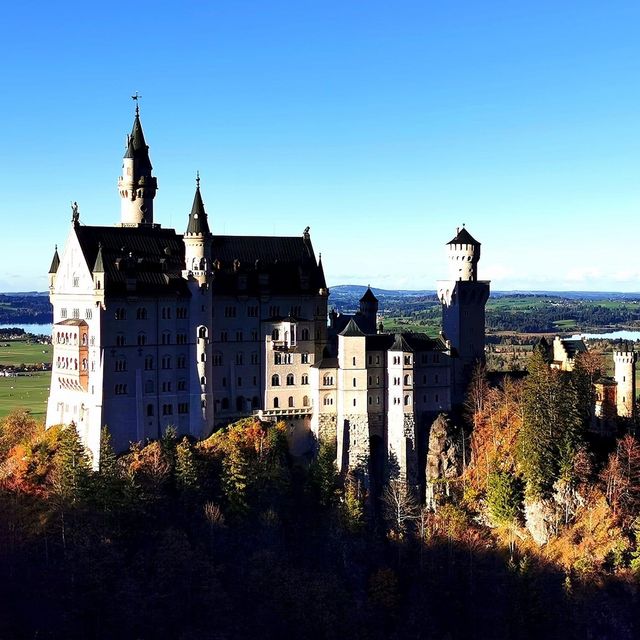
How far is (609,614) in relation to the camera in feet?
279

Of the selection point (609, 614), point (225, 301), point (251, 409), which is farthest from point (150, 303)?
point (609, 614)

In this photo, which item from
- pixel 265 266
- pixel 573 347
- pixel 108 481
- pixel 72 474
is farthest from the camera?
pixel 573 347

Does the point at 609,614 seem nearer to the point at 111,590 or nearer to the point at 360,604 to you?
the point at 360,604

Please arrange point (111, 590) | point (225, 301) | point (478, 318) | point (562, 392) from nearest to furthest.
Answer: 1. point (111, 590)
2. point (562, 392)
3. point (225, 301)
4. point (478, 318)

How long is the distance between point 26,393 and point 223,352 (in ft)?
249

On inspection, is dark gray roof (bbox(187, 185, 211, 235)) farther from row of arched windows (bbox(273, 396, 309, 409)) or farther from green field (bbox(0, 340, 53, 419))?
green field (bbox(0, 340, 53, 419))

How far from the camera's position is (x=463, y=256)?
10569 cm

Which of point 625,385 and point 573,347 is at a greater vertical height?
point 573,347

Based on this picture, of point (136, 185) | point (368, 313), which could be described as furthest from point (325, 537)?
point (136, 185)

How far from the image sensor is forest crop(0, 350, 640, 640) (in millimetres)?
84875

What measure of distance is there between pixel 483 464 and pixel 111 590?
3513 centimetres

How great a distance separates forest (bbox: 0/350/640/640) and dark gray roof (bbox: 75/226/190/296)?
13.3m

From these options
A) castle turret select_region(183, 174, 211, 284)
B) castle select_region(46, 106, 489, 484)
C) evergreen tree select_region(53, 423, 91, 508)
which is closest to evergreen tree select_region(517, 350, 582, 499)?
castle select_region(46, 106, 489, 484)

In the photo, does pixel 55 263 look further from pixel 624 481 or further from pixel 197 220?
pixel 624 481
